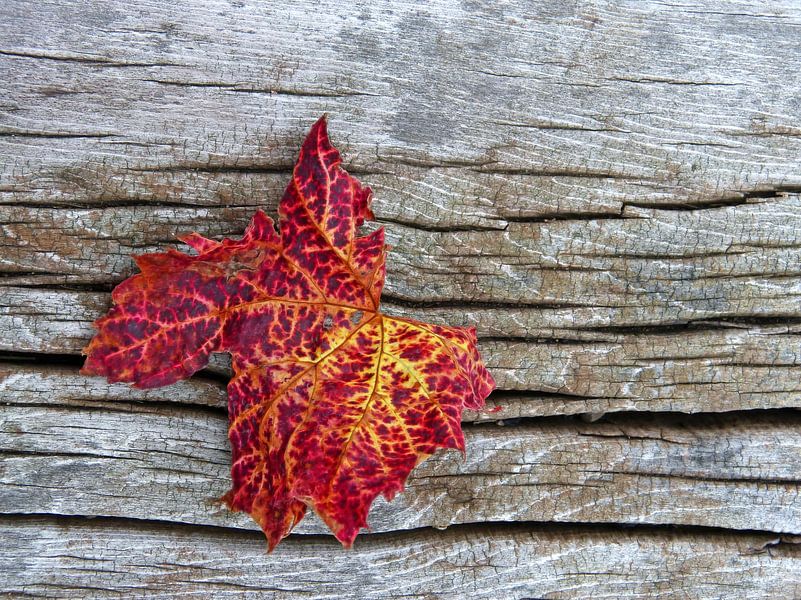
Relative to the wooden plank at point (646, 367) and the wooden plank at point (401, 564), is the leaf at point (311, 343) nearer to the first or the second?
the wooden plank at point (646, 367)

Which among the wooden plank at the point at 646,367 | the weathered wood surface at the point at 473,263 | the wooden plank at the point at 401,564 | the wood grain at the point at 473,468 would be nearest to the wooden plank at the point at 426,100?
the weathered wood surface at the point at 473,263

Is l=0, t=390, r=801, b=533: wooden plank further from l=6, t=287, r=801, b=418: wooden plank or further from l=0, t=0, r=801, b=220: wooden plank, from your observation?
l=0, t=0, r=801, b=220: wooden plank

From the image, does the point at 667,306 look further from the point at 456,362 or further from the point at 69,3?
the point at 69,3

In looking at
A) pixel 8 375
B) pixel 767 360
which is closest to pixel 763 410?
pixel 767 360

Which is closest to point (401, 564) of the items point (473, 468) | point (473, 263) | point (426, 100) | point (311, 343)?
point (473, 468)

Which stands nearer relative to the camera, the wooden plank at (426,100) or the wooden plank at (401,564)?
the wooden plank at (426,100)

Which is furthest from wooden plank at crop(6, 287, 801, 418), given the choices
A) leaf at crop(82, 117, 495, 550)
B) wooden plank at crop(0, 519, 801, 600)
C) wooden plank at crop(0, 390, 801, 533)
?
wooden plank at crop(0, 519, 801, 600)
